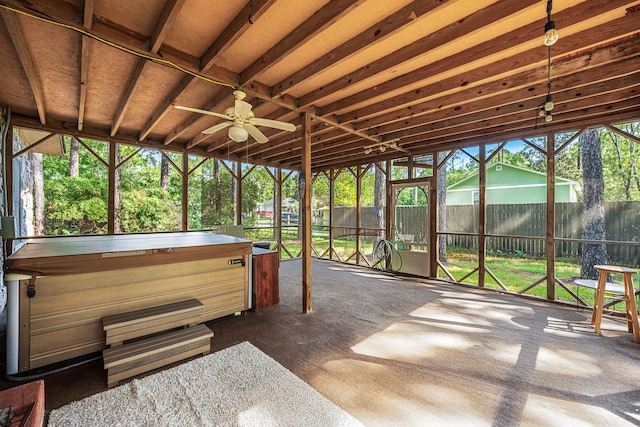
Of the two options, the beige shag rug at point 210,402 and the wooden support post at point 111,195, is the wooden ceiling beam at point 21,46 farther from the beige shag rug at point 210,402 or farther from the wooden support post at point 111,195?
the beige shag rug at point 210,402

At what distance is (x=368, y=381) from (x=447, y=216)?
7.17 metres

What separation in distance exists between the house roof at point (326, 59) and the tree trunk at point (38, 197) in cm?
403

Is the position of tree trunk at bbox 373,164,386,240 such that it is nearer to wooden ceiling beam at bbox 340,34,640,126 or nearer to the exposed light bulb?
wooden ceiling beam at bbox 340,34,640,126

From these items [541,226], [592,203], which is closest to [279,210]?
[541,226]

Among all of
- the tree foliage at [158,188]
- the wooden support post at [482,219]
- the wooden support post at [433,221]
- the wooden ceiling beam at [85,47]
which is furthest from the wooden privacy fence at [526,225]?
the wooden ceiling beam at [85,47]

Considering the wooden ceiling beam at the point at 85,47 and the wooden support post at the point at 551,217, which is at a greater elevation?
the wooden ceiling beam at the point at 85,47

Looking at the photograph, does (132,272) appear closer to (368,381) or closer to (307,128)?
(368,381)

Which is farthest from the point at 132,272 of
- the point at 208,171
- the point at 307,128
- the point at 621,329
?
the point at 208,171

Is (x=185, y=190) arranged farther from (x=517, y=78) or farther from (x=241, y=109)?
(x=517, y=78)

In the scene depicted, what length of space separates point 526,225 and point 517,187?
13.6ft

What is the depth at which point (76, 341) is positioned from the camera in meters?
2.38

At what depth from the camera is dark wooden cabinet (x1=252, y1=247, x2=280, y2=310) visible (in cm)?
382

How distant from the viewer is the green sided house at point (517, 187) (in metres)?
9.17

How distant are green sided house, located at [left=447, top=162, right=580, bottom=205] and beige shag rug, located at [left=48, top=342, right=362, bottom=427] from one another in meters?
10.3
